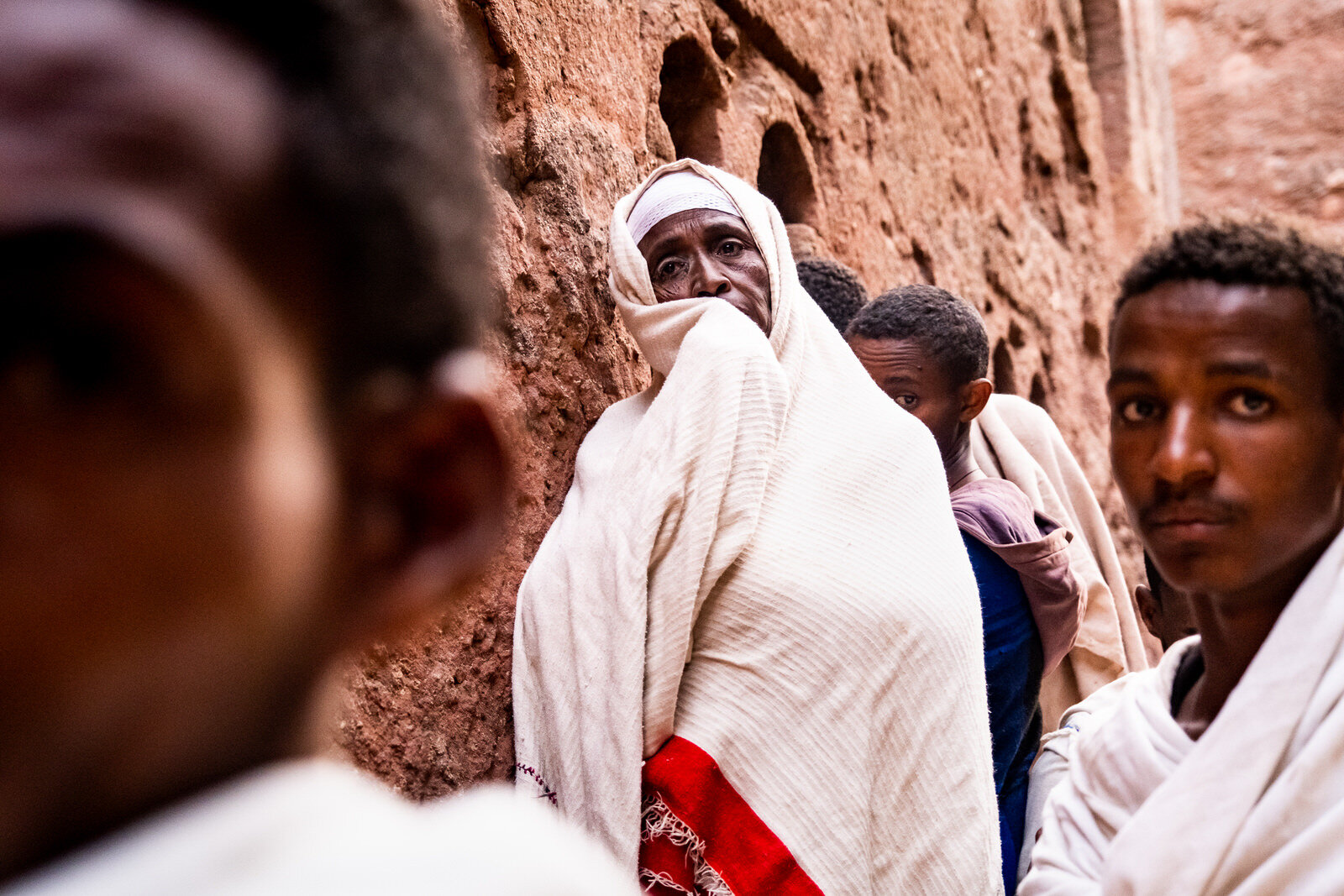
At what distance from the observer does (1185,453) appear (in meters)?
0.92

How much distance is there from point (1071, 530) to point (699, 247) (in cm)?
121

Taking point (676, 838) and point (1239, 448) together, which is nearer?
point (1239, 448)

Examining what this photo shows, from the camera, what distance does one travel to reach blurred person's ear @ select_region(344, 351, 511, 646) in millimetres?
409

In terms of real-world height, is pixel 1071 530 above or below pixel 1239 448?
below

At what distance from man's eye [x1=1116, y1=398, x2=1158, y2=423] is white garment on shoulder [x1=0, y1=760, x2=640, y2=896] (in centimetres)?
74

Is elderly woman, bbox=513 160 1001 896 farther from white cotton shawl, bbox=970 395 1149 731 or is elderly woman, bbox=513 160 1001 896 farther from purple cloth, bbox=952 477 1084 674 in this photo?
white cotton shawl, bbox=970 395 1149 731

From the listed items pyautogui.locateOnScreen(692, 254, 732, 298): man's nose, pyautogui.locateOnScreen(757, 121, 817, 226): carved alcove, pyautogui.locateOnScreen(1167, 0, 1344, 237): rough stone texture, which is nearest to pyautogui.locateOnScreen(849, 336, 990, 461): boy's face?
pyautogui.locateOnScreen(692, 254, 732, 298): man's nose

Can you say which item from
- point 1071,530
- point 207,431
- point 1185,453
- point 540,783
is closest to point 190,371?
point 207,431

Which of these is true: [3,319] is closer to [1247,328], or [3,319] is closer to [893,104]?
[1247,328]

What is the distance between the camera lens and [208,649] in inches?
13.6

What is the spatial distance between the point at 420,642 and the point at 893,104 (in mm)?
3169

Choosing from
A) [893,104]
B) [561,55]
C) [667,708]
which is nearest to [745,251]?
[561,55]

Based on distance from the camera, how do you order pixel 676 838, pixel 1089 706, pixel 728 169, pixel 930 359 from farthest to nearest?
pixel 728 169, pixel 930 359, pixel 676 838, pixel 1089 706

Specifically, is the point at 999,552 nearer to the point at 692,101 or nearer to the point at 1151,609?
the point at 1151,609
